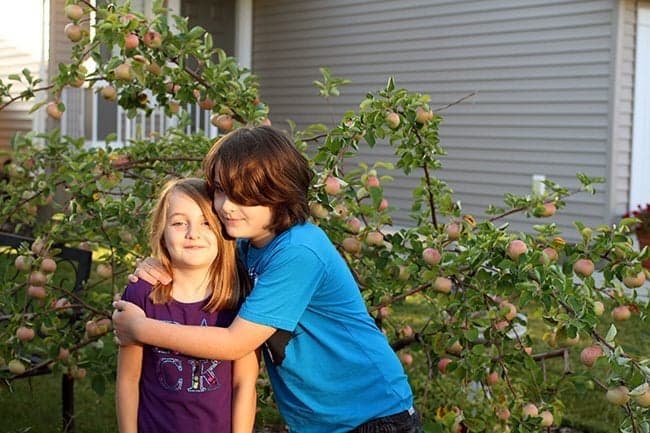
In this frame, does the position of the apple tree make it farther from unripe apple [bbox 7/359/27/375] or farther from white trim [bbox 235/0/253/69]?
white trim [bbox 235/0/253/69]

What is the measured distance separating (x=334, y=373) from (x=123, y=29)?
168 cm

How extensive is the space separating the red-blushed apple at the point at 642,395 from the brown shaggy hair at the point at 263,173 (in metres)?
0.99

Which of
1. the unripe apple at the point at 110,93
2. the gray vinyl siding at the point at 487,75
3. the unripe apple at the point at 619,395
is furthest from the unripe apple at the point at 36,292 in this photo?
the gray vinyl siding at the point at 487,75

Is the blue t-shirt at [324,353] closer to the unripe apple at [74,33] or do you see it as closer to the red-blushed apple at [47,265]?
the red-blushed apple at [47,265]

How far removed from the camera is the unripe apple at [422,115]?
3.39 metres

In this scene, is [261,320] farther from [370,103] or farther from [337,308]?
[370,103]

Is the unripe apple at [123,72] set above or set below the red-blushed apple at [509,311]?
above

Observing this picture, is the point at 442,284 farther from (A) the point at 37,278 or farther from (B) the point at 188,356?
(A) the point at 37,278

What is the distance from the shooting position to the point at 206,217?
2396 millimetres

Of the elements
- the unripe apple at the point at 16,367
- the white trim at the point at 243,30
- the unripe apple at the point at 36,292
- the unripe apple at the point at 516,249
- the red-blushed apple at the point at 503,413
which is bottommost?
the red-blushed apple at the point at 503,413

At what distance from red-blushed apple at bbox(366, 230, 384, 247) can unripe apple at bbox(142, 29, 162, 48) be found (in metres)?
A: 1.02

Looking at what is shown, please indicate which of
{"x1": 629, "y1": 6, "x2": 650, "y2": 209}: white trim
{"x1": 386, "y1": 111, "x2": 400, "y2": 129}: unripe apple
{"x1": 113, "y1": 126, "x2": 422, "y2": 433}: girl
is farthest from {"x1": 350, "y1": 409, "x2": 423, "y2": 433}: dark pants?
{"x1": 629, "y1": 6, "x2": 650, "y2": 209}: white trim

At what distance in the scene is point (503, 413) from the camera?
346 centimetres

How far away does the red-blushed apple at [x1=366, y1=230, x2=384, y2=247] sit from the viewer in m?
3.53
